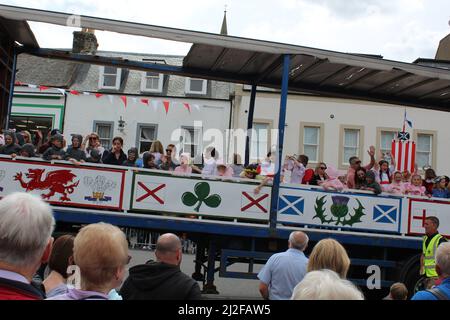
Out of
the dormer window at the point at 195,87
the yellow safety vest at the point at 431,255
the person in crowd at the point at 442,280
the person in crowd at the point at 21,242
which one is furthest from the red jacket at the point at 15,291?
the dormer window at the point at 195,87

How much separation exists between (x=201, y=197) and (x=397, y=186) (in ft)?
11.8

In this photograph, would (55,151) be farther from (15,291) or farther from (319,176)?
(15,291)

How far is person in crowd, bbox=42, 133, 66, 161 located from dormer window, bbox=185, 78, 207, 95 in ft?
71.2

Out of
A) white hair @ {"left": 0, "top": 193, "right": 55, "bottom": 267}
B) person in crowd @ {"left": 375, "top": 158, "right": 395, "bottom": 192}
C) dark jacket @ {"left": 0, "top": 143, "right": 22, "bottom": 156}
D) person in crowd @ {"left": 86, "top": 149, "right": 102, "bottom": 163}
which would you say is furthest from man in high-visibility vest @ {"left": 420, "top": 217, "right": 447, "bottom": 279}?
white hair @ {"left": 0, "top": 193, "right": 55, "bottom": 267}

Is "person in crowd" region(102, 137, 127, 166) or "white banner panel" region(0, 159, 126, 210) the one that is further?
"person in crowd" region(102, 137, 127, 166)

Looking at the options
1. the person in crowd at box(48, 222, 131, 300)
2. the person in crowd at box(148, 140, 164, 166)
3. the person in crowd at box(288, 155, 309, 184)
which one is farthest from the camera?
the person in crowd at box(288, 155, 309, 184)

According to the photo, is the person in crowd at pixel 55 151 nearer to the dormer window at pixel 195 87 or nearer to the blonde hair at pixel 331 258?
the blonde hair at pixel 331 258

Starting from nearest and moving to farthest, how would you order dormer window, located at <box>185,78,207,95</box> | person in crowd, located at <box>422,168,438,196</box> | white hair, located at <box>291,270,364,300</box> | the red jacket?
white hair, located at <box>291,270,364,300</box>
the red jacket
person in crowd, located at <box>422,168,438,196</box>
dormer window, located at <box>185,78,207,95</box>

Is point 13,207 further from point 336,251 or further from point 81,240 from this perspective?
point 336,251

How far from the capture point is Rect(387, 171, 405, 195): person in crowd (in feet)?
35.7

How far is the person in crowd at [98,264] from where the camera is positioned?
2.96 m

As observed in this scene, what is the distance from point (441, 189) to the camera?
11.7 m

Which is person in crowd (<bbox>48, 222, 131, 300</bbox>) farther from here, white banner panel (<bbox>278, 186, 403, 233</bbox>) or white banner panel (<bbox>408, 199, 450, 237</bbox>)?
white banner panel (<bbox>408, 199, 450, 237</bbox>)

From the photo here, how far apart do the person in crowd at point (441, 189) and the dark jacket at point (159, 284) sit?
8.18 metres
